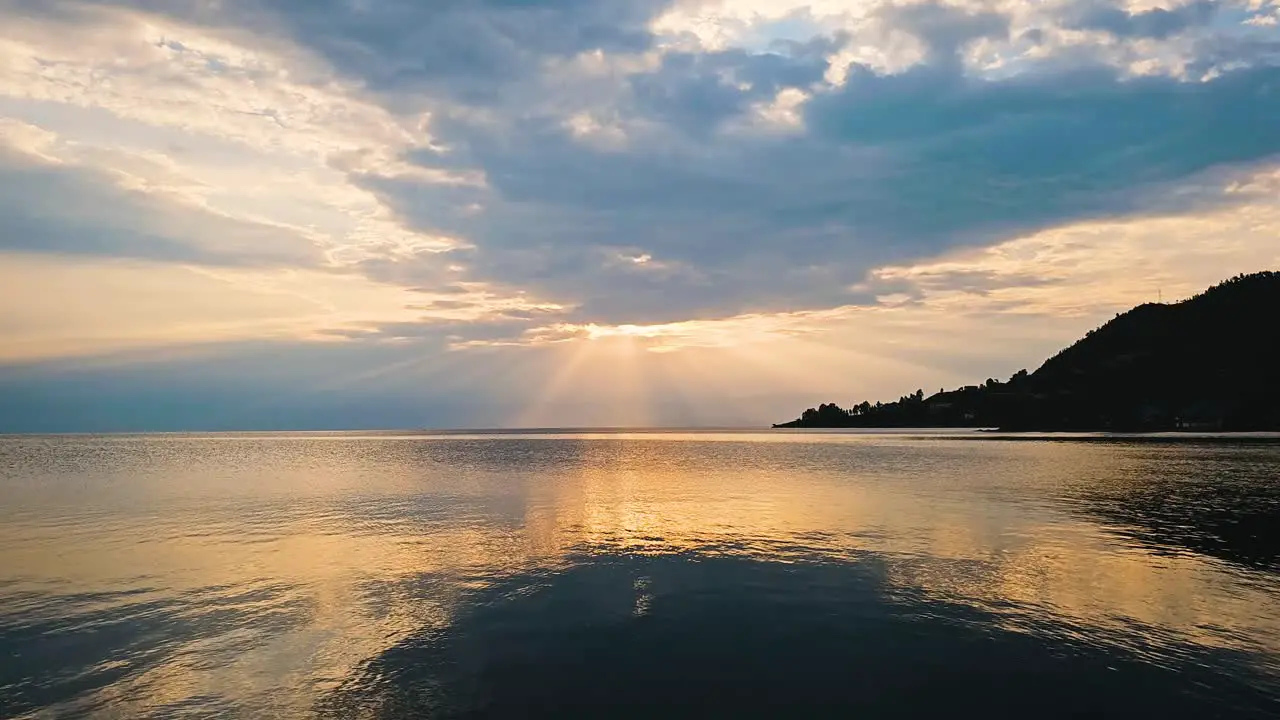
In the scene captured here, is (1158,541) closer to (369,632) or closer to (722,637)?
(722,637)

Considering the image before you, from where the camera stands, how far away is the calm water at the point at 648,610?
17.6m

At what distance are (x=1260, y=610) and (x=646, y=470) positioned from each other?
75.5 metres

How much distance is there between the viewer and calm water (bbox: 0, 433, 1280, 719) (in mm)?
17578

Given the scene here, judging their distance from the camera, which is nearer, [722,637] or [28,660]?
[28,660]

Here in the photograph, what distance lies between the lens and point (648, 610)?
999 inches

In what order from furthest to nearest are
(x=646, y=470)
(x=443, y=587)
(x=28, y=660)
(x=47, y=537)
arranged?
(x=646, y=470) → (x=47, y=537) → (x=443, y=587) → (x=28, y=660)

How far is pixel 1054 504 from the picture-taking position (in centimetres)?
5444

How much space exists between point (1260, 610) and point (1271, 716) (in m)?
11.2

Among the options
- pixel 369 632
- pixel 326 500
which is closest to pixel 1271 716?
pixel 369 632

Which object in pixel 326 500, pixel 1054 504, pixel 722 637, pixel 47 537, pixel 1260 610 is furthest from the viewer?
pixel 326 500

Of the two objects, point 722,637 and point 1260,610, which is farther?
point 1260,610

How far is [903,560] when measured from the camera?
3344 centimetres

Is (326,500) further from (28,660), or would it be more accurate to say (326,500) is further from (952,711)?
(952,711)

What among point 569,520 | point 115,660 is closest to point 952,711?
point 115,660
